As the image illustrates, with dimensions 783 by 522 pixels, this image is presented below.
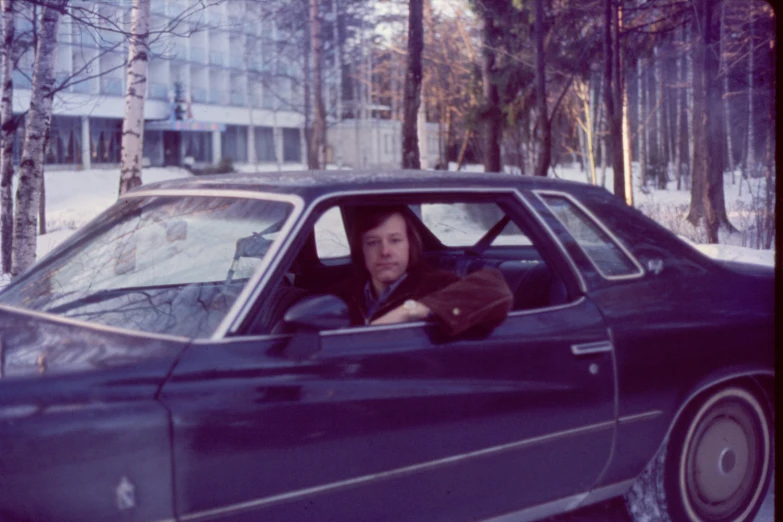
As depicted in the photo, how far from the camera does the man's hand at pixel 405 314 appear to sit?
304cm

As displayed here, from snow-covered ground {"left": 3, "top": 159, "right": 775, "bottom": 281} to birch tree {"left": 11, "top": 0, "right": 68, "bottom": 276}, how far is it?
5673 millimetres

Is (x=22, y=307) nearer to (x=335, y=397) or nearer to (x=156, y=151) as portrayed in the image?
(x=335, y=397)

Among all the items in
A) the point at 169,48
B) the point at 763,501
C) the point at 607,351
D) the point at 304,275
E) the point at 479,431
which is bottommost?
the point at 763,501

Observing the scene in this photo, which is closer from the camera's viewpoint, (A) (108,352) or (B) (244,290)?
(A) (108,352)

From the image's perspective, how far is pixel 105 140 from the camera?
51938 millimetres

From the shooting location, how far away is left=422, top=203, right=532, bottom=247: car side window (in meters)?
4.57

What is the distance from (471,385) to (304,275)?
4.30 feet

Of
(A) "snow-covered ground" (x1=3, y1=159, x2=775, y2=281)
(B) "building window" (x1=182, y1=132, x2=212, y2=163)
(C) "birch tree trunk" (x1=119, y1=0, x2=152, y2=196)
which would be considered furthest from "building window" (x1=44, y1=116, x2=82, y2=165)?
(C) "birch tree trunk" (x1=119, y1=0, x2=152, y2=196)

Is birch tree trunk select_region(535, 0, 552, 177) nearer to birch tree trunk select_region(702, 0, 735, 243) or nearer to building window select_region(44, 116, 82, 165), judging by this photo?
birch tree trunk select_region(702, 0, 735, 243)

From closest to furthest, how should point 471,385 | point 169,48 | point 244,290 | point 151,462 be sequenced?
point 151,462 < point 244,290 < point 471,385 < point 169,48

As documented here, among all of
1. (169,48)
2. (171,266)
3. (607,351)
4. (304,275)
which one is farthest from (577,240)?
(169,48)

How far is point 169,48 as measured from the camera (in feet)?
36.1

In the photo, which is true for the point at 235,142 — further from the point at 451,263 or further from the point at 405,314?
the point at 405,314

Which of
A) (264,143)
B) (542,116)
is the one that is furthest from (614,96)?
(264,143)
